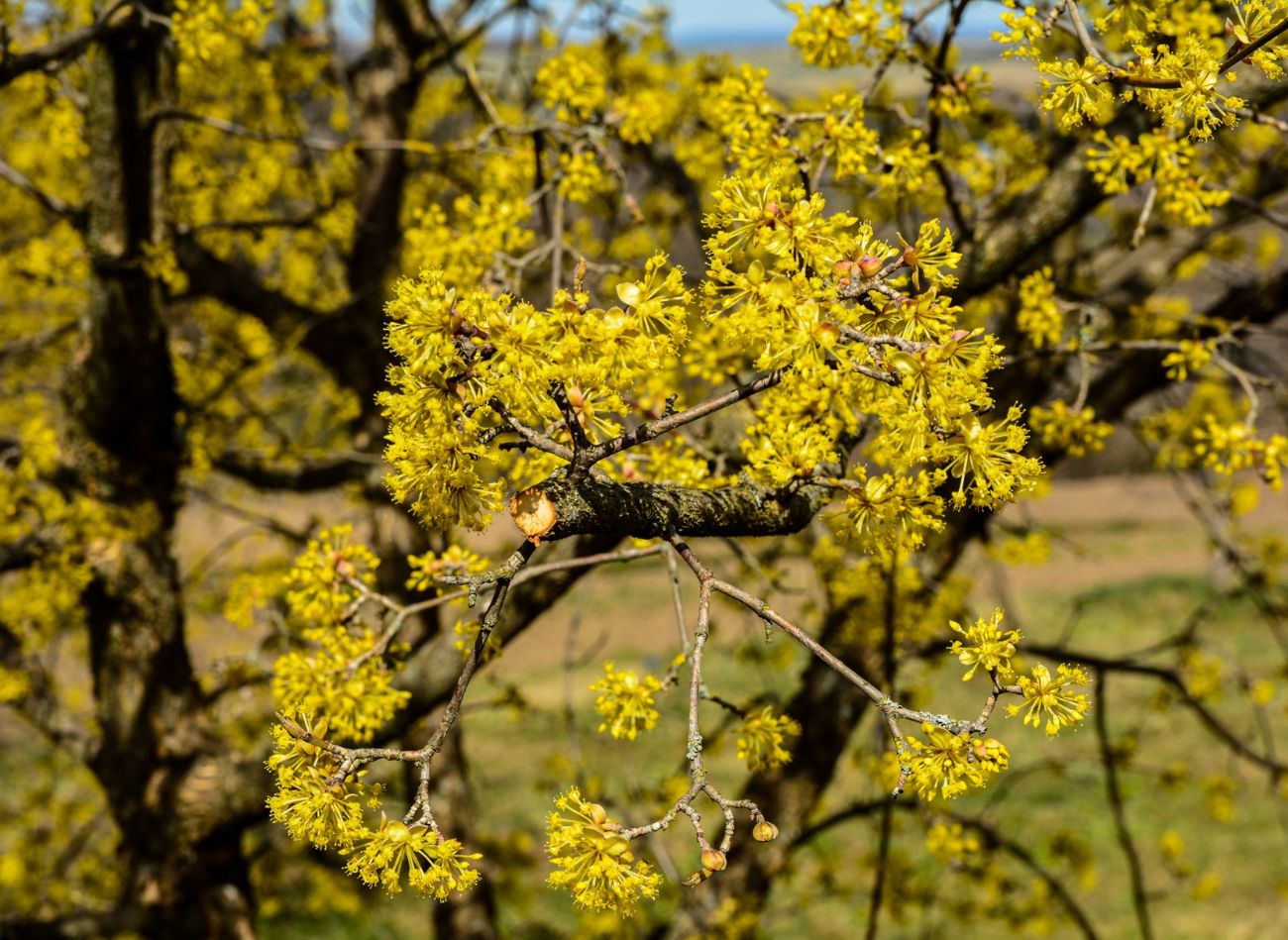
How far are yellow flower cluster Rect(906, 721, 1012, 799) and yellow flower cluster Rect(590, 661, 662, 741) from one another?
599 millimetres

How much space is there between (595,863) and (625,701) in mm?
568

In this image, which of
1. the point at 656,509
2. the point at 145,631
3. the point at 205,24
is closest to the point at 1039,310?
the point at 656,509

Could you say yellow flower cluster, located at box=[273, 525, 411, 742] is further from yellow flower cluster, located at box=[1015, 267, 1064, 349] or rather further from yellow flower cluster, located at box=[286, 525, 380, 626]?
yellow flower cluster, located at box=[1015, 267, 1064, 349]

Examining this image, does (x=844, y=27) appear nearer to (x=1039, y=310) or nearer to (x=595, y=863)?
(x=1039, y=310)

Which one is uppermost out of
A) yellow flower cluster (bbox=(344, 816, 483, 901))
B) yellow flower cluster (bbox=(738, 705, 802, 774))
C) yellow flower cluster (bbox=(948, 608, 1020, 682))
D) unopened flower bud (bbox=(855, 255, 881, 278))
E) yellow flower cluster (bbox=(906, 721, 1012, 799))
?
unopened flower bud (bbox=(855, 255, 881, 278))

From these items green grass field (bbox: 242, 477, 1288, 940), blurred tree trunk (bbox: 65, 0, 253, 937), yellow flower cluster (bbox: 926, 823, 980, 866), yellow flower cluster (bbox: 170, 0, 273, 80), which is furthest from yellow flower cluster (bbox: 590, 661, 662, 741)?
blurred tree trunk (bbox: 65, 0, 253, 937)

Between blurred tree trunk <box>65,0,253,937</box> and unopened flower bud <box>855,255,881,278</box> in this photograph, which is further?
blurred tree trunk <box>65,0,253,937</box>

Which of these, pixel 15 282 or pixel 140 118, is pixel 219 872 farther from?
pixel 15 282

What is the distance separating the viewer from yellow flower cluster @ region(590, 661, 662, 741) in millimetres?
2188

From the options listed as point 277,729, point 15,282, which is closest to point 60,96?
point 15,282

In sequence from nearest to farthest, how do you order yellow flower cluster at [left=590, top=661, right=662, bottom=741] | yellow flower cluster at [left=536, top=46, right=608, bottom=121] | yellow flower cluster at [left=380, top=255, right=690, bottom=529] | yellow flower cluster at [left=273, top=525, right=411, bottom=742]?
yellow flower cluster at [left=380, top=255, right=690, bottom=529], yellow flower cluster at [left=590, top=661, right=662, bottom=741], yellow flower cluster at [left=273, top=525, right=411, bottom=742], yellow flower cluster at [left=536, top=46, right=608, bottom=121]

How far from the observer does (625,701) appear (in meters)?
2.20

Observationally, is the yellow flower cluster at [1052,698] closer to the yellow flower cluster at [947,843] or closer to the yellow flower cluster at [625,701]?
the yellow flower cluster at [625,701]

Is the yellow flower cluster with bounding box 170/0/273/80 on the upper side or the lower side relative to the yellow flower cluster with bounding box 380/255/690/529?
upper
